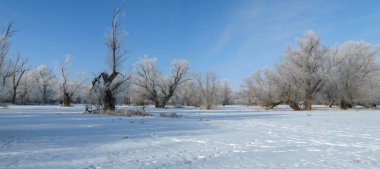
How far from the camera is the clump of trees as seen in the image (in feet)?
145

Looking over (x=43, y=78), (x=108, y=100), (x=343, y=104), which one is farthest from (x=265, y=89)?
(x=43, y=78)

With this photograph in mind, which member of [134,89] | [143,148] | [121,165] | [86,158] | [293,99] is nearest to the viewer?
[121,165]

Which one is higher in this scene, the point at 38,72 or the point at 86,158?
the point at 38,72

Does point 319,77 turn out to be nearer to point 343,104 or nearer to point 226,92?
point 343,104

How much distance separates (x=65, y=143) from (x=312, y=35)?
4286 cm

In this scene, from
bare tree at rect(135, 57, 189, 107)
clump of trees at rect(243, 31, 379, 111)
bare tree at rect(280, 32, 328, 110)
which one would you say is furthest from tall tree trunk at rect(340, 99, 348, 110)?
bare tree at rect(135, 57, 189, 107)

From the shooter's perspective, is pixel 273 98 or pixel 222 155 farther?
pixel 273 98

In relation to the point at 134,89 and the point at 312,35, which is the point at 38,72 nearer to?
the point at 134,89

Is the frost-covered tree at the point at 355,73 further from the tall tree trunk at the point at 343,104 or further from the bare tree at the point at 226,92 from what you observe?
the bare tree at the point at 226,92

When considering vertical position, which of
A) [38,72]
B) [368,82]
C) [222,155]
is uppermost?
[38,72]

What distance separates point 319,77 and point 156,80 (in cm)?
3329

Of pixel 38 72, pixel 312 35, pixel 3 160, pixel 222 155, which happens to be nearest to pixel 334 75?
pixel 312 35

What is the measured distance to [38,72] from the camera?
284ft

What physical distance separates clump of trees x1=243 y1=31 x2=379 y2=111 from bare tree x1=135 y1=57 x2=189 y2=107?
69.8 feet
